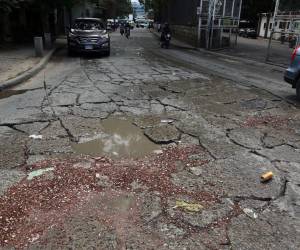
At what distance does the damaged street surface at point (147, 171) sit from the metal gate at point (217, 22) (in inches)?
571

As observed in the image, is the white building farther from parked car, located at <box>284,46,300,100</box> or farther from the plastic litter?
the plastic litter

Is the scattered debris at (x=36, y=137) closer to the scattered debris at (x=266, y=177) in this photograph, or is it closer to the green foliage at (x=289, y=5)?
the scattered debris at (x=266, y=177)

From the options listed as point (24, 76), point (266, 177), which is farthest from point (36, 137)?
point (24, 76)

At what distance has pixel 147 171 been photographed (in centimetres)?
432

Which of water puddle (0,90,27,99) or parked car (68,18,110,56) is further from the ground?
parked car (68,18,110,56)

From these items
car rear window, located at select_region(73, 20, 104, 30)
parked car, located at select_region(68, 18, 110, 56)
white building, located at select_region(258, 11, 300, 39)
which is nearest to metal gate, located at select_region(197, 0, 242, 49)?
white building, located at select_region(258, 11, 300, 39)

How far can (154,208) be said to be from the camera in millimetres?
3553

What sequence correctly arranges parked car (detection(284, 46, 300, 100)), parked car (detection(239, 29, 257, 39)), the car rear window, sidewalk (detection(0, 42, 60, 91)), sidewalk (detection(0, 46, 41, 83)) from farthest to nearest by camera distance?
parked car (detection(239, 29, 257, 39)) < the car rear window < sidewalk (detection(0, 46, 41, 83)) < sidewalk (detection(0, 42, 60, 91)) < parked car (detection(284, 46, 300, 100))

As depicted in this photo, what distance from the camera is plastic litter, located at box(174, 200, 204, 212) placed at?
3538mm

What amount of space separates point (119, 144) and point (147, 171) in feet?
3.36

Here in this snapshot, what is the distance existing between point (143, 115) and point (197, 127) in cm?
114

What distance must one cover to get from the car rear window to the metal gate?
7.89 metres

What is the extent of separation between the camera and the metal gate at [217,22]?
21344mm

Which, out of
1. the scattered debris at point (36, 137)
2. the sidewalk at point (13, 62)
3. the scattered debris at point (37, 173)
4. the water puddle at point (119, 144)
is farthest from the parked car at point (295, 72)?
the sidewalk at point (13, 62)
